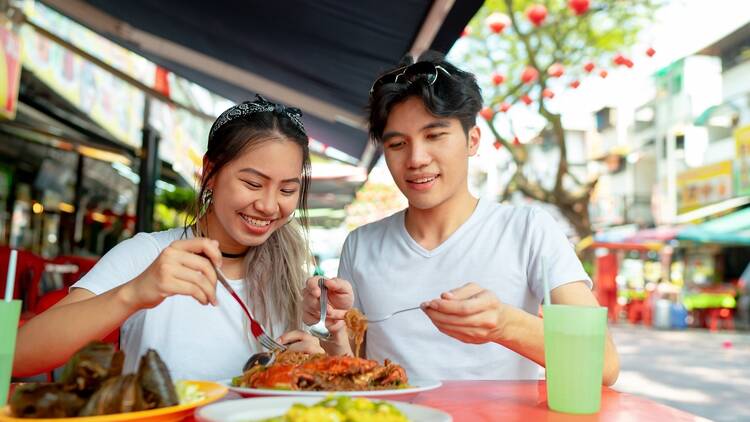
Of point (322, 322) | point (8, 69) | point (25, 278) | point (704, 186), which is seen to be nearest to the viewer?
point (322, 322)

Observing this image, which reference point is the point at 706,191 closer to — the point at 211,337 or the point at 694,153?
the point at 694,153

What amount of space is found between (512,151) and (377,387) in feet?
39.0

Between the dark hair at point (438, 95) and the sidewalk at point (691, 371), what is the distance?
458 centimetres

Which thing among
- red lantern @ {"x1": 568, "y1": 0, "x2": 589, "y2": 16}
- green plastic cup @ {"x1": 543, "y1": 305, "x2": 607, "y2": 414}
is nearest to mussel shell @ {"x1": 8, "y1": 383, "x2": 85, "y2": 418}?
green plastic cup @ {"x1": 543, "y1": 305, "x2": 607, "y2": 414}

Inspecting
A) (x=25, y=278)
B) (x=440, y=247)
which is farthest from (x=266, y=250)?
(x=25, y=278)

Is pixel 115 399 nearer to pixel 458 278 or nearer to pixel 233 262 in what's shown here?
pixel 233 262

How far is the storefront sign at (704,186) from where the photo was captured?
21.0m

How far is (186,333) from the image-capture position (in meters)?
1.94

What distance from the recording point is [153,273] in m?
1.33

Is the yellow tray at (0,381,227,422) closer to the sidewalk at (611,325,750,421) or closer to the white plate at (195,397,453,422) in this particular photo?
the white plate at (195,397,453,422)

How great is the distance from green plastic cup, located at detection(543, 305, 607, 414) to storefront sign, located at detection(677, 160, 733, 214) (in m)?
22.1

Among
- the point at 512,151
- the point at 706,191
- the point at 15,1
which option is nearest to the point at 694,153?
the point at 706,191

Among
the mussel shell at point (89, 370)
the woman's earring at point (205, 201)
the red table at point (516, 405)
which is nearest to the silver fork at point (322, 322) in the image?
the red table at point (516, 405)

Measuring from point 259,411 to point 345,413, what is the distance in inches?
7.3
